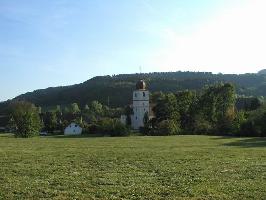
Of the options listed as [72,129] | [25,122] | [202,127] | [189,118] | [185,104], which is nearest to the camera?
[25,122]

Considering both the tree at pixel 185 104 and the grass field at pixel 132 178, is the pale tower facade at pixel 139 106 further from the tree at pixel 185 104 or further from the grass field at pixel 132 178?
the grass field at pixel 132 178

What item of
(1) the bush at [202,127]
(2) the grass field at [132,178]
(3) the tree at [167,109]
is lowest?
(2) the grass field at [132,178]

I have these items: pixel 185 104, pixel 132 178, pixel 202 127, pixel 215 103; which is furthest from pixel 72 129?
pixel 132 178

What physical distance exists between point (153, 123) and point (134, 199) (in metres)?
96.6

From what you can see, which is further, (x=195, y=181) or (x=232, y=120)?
(x=232, y=120)

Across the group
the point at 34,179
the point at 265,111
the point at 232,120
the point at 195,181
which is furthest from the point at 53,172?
the point at 232,120

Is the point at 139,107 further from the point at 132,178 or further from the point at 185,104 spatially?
the point at 132,178

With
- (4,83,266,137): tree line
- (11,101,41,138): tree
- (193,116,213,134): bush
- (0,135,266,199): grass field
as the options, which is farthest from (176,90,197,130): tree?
(0,135,266,199): grass field

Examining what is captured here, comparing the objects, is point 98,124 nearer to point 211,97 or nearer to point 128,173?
point 211,97

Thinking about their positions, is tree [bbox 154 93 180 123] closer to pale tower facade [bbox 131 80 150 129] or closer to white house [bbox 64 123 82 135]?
pale tower facade [bbox 131 80 150 129]

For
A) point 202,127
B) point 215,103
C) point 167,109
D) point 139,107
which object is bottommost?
point 202,127

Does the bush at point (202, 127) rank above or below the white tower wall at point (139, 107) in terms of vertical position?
below

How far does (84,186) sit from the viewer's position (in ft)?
65.9

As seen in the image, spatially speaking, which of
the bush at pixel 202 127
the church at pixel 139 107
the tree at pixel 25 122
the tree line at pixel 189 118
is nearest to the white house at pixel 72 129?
the tree line at pixel 189 118
